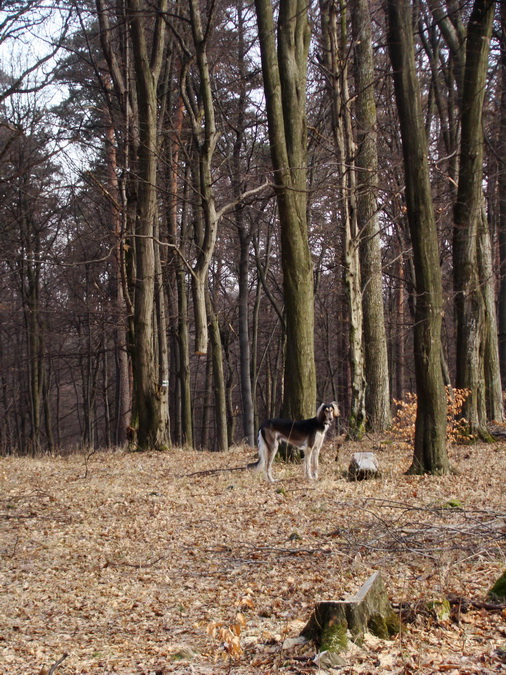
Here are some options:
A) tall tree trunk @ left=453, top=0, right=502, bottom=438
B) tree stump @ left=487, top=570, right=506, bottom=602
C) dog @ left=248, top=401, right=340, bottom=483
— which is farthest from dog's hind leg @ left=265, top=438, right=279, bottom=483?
tree stump @ left=487, top=570, right=506, bottom=602

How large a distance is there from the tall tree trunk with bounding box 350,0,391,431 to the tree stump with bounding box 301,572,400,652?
1238 cm

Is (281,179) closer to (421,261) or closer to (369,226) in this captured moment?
(421,261)

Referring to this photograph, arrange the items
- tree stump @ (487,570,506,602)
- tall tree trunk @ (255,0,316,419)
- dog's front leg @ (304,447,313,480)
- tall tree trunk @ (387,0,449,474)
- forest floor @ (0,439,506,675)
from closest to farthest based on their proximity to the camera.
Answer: forest floor @ (0,439,506,675)
tree stump @ (487,570,506,602)
tall tree trunk @ (387,0,449,474)
dog's front leg @ (304,447,313,480)
tall tree trunk @ (255,0,316,419)

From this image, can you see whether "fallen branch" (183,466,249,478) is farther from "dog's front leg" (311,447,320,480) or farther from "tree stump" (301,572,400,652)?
"tree stump" (301,572,400,652)

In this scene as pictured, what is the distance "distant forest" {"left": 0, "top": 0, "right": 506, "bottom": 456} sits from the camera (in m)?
12.8

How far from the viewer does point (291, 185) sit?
42.6 feet

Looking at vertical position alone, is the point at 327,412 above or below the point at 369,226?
below

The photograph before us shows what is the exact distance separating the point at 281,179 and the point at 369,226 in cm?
526

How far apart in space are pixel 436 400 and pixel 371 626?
5.63 m

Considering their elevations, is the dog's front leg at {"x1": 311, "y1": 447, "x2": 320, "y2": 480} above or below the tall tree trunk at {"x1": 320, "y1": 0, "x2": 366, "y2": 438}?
below

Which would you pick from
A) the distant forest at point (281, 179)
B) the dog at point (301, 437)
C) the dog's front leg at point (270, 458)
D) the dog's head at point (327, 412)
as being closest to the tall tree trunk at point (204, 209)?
the distant forest at point (281, 179)

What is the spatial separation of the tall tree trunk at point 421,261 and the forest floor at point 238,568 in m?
0.69

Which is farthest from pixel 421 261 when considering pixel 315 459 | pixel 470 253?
pixel 470 253

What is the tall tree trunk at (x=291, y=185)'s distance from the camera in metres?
12.7
